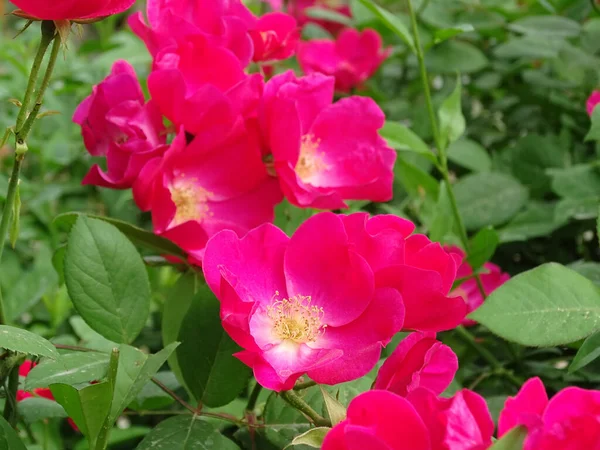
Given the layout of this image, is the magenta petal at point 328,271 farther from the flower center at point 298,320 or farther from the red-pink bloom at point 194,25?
the red-pink bloom at point 194,25

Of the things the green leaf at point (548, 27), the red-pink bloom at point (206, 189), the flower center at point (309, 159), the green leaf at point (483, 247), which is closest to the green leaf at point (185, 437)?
the red-pink bloom at point (206, 189)

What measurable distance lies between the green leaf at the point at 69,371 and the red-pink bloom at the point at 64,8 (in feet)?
0.70

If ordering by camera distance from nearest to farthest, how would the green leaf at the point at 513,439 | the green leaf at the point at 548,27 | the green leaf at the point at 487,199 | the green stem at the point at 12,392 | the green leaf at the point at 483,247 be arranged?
the green leaf at the point at 513,439
the green stem at the point at 12,392
the green leaf at the point at 483,247
the green leaf at the point at 487,199
the green leaf at the point at 548,27

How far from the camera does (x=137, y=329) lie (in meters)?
0.57

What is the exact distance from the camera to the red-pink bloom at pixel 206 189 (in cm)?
60

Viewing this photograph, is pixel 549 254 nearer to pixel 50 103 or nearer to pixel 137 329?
pixel 137 329

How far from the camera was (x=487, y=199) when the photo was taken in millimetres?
999

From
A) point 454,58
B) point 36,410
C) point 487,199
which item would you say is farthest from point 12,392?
point 454,58

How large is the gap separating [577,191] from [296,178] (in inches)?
16.4

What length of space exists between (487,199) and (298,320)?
0.54 m

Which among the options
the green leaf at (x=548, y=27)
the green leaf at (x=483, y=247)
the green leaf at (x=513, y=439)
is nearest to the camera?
the green leaf at (x=513, y=439)

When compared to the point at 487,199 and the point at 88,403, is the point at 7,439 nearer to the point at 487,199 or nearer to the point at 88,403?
the point at 88,403

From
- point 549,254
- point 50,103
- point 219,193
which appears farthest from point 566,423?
point 50,103

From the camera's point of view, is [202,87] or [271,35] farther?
[271,35]
